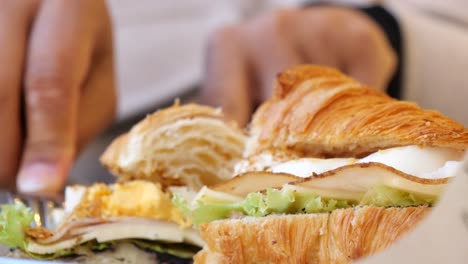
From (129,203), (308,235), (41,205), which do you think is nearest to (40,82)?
(41,205)

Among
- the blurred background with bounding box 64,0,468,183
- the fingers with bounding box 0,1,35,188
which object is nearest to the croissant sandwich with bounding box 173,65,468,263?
the fingers with bounding box 0,1,35,188

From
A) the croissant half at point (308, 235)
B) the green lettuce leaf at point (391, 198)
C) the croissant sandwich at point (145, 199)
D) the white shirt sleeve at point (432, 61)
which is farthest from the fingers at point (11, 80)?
the white shirt sleeve at point (432, 61)

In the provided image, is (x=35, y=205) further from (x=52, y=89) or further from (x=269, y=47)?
(x=269, y=47)

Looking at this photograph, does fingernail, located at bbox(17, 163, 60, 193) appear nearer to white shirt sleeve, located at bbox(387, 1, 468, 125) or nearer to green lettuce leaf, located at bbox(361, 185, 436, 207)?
green lettuce leaf, located at bbox(361, 185, 436, 207)

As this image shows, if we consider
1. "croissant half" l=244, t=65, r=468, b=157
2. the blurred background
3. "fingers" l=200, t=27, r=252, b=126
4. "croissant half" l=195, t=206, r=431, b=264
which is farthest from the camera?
the blurred background

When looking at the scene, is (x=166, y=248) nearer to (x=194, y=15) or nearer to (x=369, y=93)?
(x=369, y=93)

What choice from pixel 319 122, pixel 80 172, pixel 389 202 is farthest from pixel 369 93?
pixel 80 172
